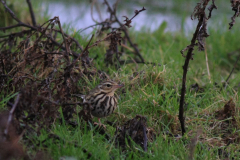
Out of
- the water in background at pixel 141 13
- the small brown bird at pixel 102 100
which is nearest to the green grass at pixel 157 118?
the small brown bird at pixel 102 100

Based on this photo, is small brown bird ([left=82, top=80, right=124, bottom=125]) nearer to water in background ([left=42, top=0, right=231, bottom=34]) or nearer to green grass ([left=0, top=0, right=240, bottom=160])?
green grass ([left=0, top=0, right=240, bottom=160])

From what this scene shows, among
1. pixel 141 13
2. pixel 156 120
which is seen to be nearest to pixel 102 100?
pixel 156 120

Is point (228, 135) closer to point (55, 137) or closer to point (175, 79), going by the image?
point (175, 79)

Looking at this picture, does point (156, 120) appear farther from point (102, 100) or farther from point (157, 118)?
point (102, 100)

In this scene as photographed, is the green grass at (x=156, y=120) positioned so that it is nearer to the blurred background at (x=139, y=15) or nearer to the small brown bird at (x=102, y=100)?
the small brown bird at (x=102, y=100)

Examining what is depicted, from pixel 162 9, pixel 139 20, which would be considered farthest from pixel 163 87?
pixel 162 9

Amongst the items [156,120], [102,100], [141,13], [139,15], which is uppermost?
[141,13]

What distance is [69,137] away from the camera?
3.86 m

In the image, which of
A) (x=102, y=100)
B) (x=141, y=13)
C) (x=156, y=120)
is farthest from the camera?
(x=141, y=13)

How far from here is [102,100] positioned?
4.46 meters

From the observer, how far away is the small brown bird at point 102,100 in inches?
173

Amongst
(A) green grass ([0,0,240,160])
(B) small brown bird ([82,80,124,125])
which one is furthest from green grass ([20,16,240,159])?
(B) small brown bird ([82,80,124,125])

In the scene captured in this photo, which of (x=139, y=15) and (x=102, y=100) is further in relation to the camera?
(x=139, y=15)

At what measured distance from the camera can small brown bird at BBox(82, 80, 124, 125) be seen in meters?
4.40
